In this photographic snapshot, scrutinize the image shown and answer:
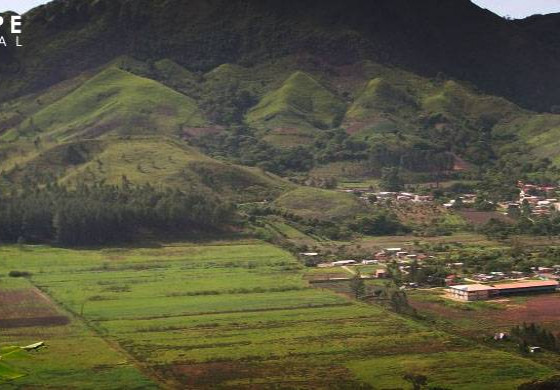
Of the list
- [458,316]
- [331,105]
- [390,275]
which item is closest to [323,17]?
[331,105]

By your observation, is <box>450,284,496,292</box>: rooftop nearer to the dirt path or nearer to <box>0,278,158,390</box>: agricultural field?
the dirt path

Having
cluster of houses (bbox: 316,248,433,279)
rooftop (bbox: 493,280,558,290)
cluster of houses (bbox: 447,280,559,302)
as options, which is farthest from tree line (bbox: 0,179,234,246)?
rooftop (bbox: 493,280,558,290)

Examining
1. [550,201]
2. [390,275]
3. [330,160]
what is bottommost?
[390,275]

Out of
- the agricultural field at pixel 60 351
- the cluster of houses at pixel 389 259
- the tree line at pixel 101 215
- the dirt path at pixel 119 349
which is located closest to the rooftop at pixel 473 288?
the cluster of houses at pixel 389 259

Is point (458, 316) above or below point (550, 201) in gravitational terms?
below

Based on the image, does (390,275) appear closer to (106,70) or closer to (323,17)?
(106,70)

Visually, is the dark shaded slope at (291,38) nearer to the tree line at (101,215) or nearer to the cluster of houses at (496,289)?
the tree line at (101,215)
